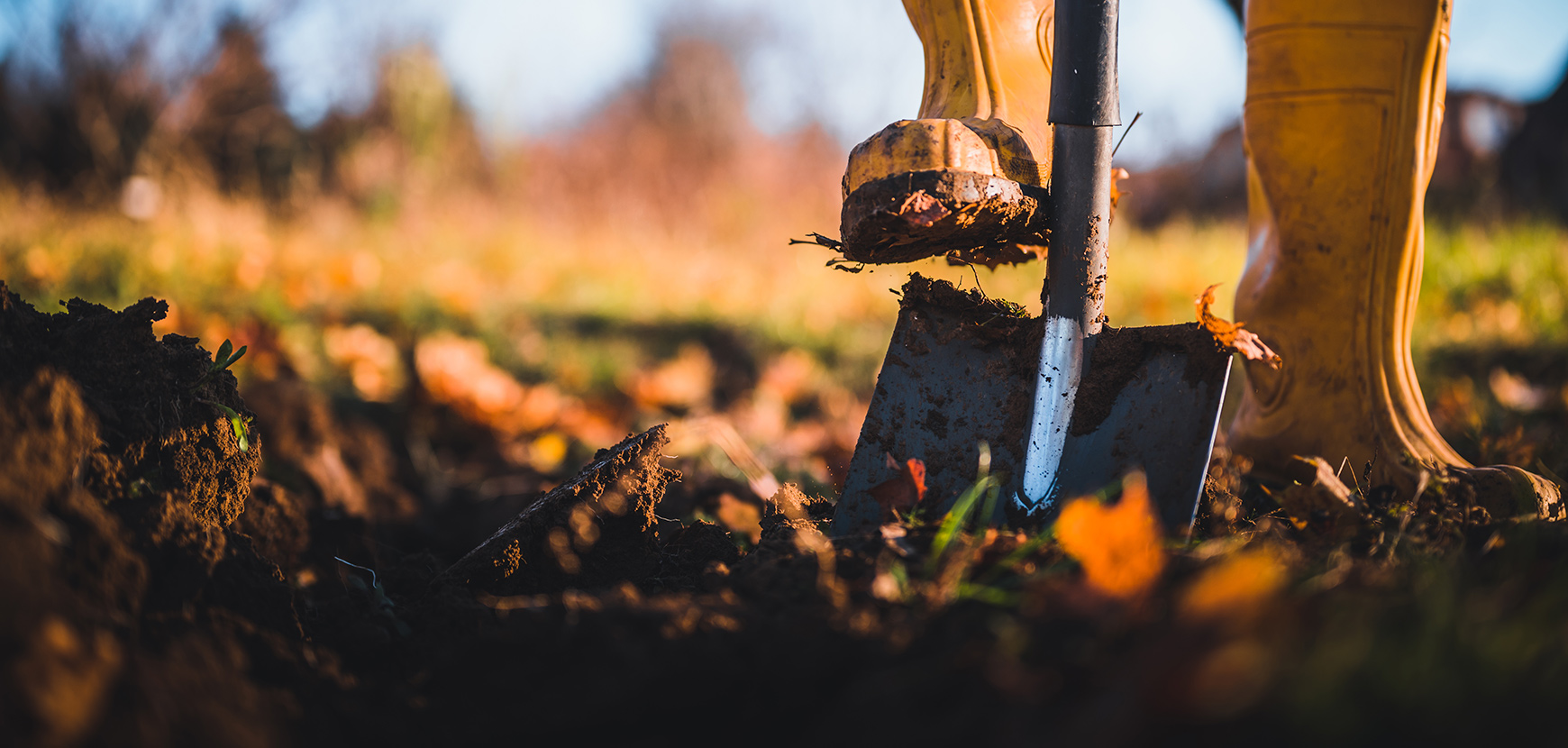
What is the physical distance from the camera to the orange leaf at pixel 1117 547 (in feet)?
2.42

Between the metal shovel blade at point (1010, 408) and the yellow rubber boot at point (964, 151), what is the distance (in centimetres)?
16

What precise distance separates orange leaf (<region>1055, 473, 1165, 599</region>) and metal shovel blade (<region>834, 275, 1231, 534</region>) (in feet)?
1.44

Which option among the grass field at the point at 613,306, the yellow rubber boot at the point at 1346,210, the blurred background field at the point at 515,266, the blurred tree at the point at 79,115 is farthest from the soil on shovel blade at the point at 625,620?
the blurred tree at the point at 79,115

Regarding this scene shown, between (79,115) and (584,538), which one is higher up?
(79,115)

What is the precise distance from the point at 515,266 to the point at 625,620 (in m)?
5.27

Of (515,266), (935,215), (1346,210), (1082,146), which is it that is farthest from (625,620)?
(515,266)

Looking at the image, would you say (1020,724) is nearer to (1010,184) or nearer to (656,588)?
(656,588)

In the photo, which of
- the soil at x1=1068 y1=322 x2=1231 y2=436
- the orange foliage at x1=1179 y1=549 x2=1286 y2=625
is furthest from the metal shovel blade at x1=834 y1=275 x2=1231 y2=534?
the orange foliage at x1=1179 y1=549 x2=1286 y2=625

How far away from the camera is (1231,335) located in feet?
4.12

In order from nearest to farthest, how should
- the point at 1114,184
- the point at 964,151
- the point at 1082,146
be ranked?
the point at 964,151 → the point at 1082,146 → the point at 1114,184

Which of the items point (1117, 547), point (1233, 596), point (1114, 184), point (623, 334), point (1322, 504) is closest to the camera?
point (1233, 596)

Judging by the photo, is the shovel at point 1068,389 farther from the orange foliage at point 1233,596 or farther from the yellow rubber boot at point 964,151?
the orange foliage at point 1233,596

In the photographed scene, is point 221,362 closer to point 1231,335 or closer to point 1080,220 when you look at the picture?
point 1080,220

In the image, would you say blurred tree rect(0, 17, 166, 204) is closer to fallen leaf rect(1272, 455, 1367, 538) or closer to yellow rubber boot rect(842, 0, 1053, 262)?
yellow rubber boot rect(842, 0, 1053, 262)
